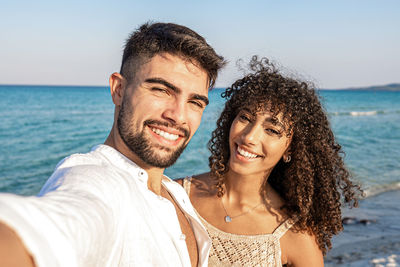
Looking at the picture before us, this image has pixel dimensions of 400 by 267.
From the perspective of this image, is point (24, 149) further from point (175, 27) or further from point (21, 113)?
point (21, 113)

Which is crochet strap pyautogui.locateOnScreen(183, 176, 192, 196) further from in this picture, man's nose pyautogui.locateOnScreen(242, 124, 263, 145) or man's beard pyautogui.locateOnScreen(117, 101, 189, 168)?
man's beard pyautogui.locateOnScreen(117, 101, 189, 168)

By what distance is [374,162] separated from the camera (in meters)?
14.2

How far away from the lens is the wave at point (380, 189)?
33.2 feet

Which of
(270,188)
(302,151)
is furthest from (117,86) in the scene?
(270,188)

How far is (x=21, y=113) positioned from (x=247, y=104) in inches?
1394

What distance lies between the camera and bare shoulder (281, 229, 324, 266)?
10.4 ft

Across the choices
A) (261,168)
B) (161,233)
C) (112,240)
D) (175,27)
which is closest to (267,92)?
(261,168)

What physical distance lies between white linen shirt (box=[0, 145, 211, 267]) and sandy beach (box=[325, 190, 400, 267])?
4988 mm

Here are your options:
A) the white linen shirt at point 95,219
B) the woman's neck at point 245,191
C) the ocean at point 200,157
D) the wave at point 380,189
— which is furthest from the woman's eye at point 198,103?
the wave at point 380,189

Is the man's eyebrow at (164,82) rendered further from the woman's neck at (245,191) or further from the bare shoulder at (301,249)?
the bare shoulder at (301,249)

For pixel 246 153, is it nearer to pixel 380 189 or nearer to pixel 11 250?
pixel 11 250

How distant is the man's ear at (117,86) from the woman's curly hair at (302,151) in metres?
1.46

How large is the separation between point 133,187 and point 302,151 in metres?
2.22

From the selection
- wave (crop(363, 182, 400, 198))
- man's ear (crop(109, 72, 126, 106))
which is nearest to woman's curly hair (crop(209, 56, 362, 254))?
man's ear (crop(109, 72, 126, 106))
